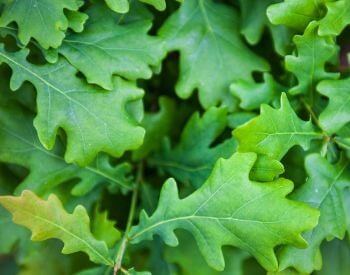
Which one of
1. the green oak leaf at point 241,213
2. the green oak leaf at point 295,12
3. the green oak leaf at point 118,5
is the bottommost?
the green oak leaf at point 241,213

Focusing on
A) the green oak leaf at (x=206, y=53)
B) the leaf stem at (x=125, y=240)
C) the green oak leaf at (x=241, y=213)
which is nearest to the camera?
the green oak leaf at (x=241, y=213)

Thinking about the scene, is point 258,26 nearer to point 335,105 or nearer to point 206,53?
point 206,53

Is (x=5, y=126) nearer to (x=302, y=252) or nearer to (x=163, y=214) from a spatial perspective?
(x=163, y=214)

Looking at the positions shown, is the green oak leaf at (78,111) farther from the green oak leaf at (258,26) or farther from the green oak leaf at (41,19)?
the green oak leaf at (258,26)

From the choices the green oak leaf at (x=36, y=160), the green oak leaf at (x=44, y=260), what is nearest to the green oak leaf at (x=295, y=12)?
the green oak leaf at (x=36, y=160)

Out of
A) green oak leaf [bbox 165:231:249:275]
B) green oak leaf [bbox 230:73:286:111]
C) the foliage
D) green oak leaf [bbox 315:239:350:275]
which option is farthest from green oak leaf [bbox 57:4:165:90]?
green oak leaf [bbox 315:239:350:275]

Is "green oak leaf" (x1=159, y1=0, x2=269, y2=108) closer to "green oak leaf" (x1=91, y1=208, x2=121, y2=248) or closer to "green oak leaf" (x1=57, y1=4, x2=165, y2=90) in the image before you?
"green oak leaf" (x1=57, y1=4, x2=165, y2=90)

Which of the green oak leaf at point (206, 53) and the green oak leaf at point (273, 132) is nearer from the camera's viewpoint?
the green oak leaf at point (273, 132)
